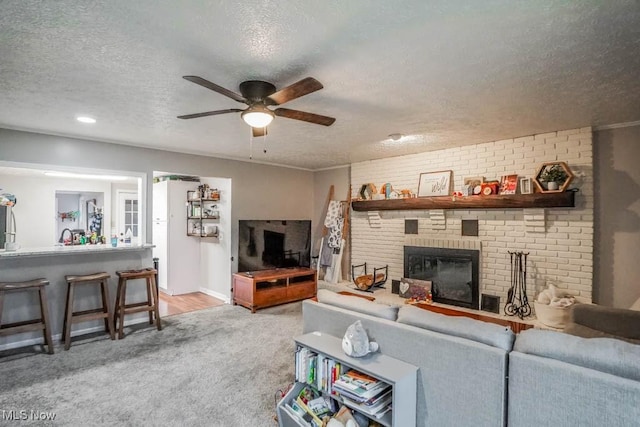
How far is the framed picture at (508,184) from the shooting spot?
395cm

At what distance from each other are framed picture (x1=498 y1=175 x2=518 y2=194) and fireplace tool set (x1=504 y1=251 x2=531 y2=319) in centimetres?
76

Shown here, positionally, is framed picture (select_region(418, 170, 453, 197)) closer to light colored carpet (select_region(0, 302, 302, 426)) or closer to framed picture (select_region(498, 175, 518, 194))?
framed picture (select_region(498, 175, 518, 194))

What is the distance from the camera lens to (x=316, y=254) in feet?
21.0

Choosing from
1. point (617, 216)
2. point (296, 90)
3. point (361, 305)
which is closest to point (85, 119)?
point (296, 90)

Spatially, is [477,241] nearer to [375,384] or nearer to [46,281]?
[375,384]

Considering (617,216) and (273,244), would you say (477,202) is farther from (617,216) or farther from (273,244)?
(273,244)

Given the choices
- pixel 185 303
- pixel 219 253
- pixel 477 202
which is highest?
pixel 477 202

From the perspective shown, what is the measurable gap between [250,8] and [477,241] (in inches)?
156

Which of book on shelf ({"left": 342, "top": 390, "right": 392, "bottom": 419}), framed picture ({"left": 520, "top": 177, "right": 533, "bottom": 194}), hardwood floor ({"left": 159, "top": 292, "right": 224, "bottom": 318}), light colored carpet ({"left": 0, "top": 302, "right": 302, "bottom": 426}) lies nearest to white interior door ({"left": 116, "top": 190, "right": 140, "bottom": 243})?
hardwood floor ({"left": 159, "top": 292, "right": 224, "bottom": 318})

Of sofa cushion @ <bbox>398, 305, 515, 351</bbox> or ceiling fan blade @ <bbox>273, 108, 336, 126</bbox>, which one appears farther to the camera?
ceiling fan blade @ <bbox>273, 108, 336, 126</bbox>

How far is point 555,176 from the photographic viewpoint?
11.9 ft

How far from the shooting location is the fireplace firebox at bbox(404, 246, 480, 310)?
14.1 feet

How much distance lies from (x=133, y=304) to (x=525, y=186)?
5.07 metres

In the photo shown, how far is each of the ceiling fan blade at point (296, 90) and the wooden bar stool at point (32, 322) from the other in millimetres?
3144
